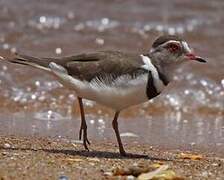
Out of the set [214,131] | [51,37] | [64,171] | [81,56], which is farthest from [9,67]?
[64,171]

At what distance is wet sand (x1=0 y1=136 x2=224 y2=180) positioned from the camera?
5.43 m

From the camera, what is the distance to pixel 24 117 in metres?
8.54

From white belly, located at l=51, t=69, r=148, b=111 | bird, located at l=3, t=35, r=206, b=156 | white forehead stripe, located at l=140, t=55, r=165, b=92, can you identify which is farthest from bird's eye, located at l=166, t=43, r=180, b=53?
white belly, located at l=51, t=69, r=148, b=111

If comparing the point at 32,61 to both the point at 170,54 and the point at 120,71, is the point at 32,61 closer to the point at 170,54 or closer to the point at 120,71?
the point at 120,71

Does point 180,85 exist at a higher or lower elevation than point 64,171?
higher

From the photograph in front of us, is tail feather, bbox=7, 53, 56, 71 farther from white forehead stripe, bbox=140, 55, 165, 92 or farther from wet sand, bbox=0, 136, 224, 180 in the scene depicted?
white forehead stripe, bbox=140, 55, 165, 92

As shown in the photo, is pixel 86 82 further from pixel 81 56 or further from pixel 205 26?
pixel 205 26

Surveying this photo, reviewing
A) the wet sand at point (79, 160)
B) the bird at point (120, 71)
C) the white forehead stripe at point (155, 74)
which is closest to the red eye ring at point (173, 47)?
the bird at point (120, 71)

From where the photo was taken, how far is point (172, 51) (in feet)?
20.7

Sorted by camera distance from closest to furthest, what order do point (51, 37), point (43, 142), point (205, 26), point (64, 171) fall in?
point (64, 171) < point (43, 142) < point (51, 37) < point (205, 26)

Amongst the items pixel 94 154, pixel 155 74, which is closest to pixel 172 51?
pixel 155 74

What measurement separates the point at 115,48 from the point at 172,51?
18.0ft

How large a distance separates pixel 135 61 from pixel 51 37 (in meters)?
6.08

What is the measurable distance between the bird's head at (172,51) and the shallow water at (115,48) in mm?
1411
